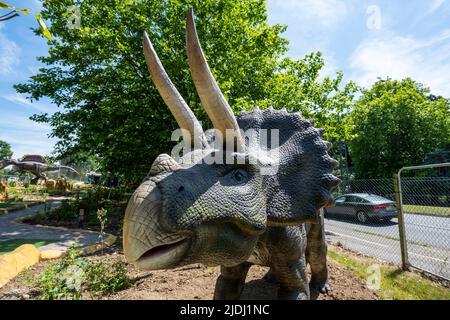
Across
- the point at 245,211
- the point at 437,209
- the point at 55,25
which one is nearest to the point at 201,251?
the point at 245,211

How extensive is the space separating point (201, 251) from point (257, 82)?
9.25 metres

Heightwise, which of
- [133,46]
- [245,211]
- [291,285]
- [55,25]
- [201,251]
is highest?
[55,25]

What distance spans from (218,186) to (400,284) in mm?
4365

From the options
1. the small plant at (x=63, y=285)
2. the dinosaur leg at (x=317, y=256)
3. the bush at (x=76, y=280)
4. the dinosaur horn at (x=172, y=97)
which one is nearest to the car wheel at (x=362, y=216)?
the dinosaur leg at (x=317, y=256)

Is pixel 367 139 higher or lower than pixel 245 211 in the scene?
higher

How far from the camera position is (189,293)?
148 inches

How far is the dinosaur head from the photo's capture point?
139 centimetres

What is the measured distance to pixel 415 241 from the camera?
5.43 meters

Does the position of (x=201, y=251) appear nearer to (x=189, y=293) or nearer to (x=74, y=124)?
(x=189, y=293)

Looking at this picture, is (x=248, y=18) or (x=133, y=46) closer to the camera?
(x=133, y=46)

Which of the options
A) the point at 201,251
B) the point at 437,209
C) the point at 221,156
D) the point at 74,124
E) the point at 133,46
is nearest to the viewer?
the point at 201,251

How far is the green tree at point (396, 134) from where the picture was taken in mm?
22531

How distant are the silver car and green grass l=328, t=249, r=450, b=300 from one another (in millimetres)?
3240

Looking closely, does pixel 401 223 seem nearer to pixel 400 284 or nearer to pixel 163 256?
pixel 400 284
